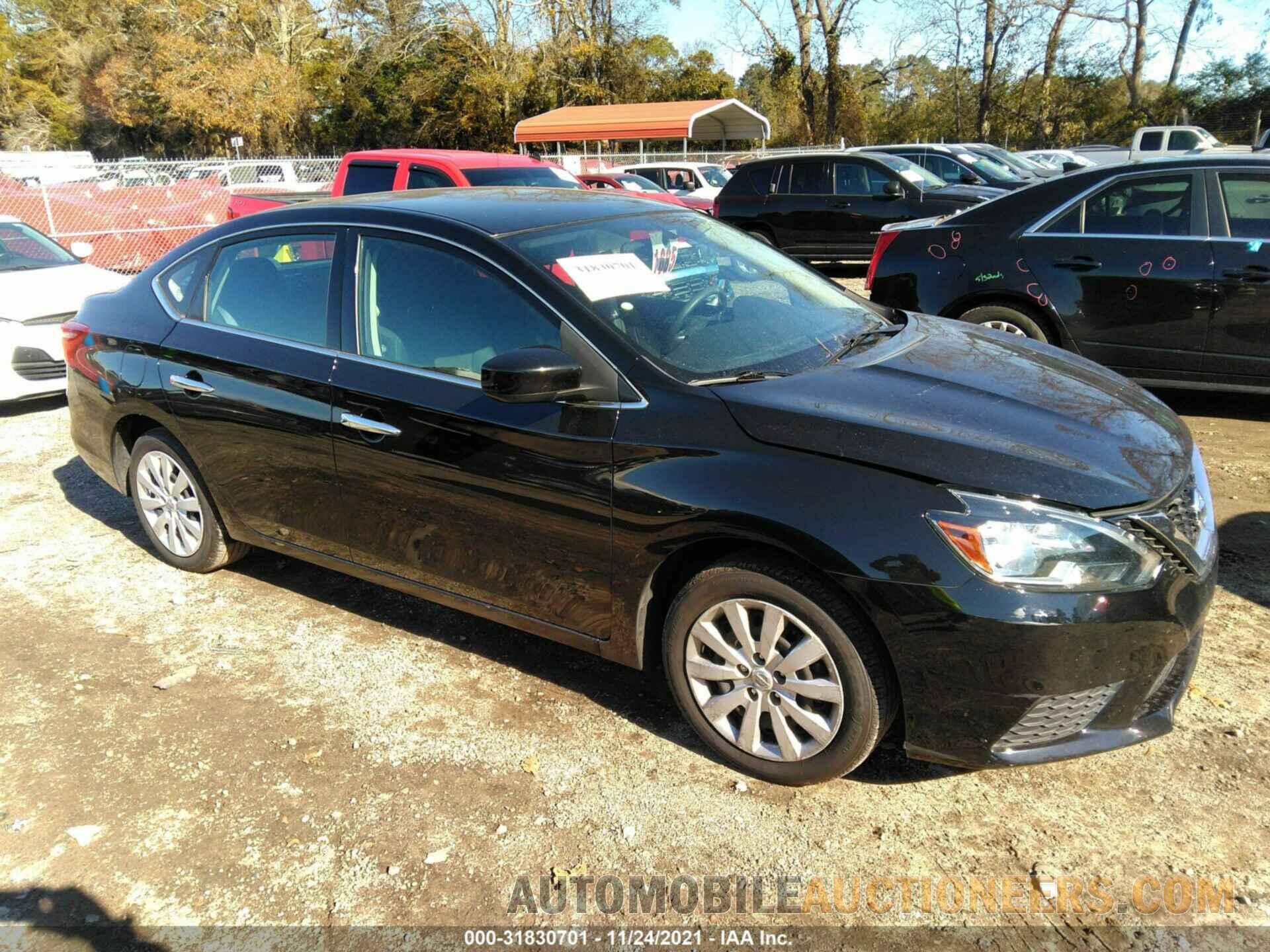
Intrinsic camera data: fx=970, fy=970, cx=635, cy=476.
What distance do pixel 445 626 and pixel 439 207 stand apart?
1.72 m

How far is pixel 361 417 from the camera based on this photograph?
3.54 metres

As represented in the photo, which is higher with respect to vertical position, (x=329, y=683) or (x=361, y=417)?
(x=361, y=417)

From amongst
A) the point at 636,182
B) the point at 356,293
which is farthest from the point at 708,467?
the point at 636,182

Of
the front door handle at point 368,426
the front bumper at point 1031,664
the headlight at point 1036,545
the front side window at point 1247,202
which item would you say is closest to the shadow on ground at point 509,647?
the front bumper at point 1031,664

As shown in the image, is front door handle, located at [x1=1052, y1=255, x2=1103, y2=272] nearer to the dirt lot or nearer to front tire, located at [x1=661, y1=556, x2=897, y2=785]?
the dirt lot

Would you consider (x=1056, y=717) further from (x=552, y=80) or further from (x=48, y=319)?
(x=552, y=80)

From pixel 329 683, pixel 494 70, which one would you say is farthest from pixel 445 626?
pixel 494 70

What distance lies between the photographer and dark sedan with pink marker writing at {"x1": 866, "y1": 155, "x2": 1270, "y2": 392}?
579 cm

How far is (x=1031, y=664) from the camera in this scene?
2.50 meters

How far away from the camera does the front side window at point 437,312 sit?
10.7ft

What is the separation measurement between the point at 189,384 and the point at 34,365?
4.42m

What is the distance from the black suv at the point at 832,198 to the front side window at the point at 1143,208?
21.9 ft

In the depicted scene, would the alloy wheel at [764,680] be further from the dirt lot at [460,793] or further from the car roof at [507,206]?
the car roof at [507,206]

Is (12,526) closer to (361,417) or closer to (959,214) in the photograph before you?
(361,417)
